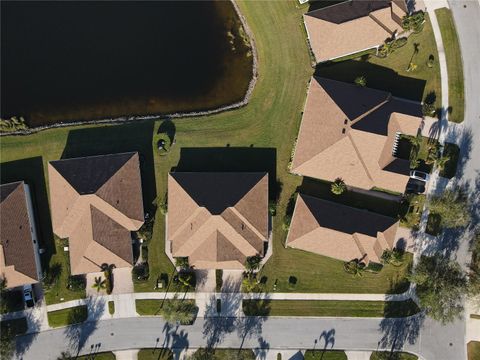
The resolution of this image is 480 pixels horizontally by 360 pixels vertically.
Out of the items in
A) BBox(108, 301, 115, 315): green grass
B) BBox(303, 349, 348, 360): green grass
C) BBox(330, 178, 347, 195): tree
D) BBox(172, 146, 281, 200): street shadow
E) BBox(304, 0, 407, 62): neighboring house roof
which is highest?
BBox(304, 0, 407, 62): neighboring house roof

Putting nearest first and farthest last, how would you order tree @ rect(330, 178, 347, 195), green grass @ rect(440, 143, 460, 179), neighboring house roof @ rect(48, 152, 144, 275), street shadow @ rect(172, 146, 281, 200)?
neighboring house roof @ rect(48, 152, 144, 275) < tree @ rect(330, 178, 347, 195) < green grass @ rect(440, 143, 460, 179) < street shadow @ rect(172, 146, 281, 200)

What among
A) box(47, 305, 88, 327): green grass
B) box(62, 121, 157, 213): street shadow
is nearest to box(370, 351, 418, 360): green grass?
box(62, 121, 157, 213): street shadow

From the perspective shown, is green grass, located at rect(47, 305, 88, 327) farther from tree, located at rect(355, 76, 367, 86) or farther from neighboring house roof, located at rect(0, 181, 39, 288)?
tree, located at rect(355, 76, 367, 86)

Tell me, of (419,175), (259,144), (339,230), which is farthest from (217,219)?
(419,175)

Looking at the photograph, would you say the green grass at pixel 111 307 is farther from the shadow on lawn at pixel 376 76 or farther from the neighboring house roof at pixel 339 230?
the shadow on lawn at pixel 376 76

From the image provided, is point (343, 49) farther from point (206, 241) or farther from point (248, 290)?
point (248, 290)

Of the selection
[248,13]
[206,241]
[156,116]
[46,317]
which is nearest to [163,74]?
[156,116]
